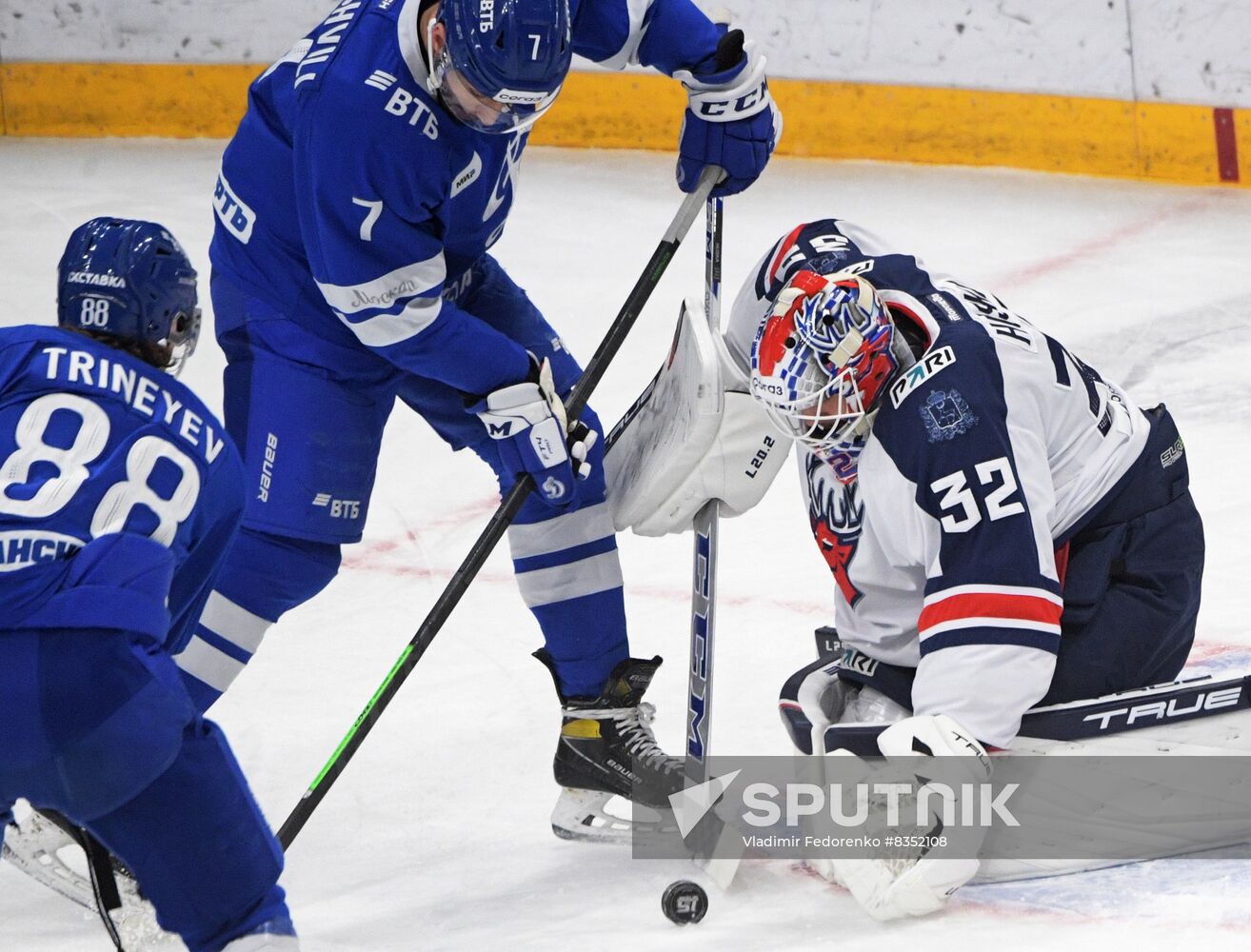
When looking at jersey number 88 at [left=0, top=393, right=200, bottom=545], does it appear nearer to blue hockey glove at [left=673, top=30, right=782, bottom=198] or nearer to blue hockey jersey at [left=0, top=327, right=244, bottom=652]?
blue hockey jersey at [left=0, top=327, right=244, bottom=652]

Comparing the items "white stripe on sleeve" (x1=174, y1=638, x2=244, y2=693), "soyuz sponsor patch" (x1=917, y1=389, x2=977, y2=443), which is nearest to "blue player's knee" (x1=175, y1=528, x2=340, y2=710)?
"white stripe on sleeve" (x1=174, y1=638, x2=244, y2=693)

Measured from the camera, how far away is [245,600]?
8.61ft

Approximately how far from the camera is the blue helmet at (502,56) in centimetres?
225

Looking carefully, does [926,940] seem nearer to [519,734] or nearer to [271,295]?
[519,734]

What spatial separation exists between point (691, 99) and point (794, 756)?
1.01 metres

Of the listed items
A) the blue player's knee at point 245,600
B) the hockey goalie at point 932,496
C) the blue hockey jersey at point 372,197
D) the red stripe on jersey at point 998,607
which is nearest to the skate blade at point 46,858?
the blue player's knee at point 245,600

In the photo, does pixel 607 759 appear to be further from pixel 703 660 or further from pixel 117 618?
pixel 117 618

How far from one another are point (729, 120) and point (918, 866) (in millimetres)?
1178

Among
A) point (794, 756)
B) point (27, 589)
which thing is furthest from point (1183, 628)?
A: point (27, 589)

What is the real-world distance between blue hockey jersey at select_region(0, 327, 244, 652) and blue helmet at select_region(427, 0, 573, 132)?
0.59 m

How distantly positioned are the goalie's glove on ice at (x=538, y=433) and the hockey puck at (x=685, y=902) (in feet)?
1.83

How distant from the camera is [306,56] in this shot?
2.52 m

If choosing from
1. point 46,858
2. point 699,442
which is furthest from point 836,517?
point 46,858

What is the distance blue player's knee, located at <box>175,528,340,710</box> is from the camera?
2.62 meters
